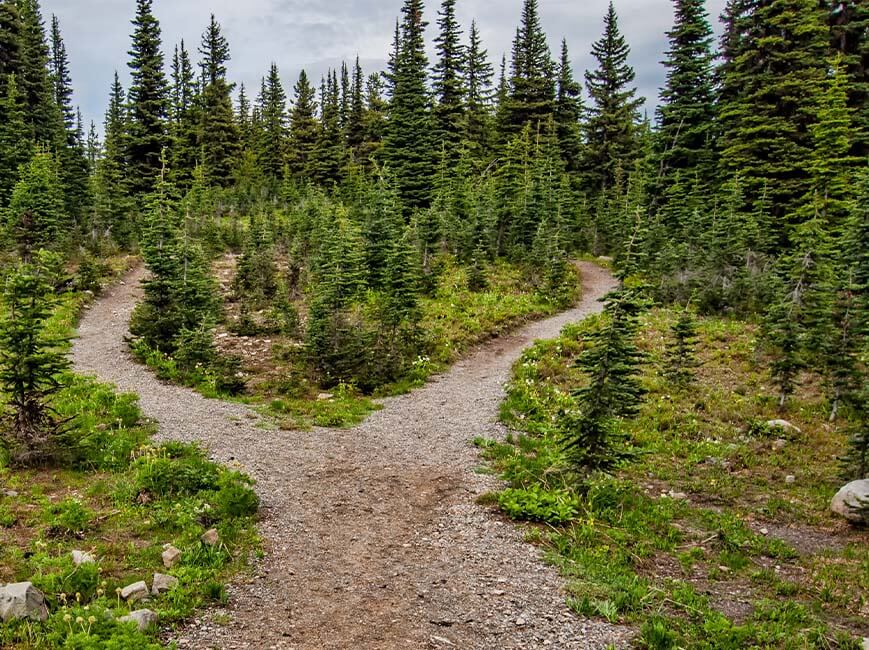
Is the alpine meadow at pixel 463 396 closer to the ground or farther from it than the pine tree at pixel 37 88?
closer to the ground

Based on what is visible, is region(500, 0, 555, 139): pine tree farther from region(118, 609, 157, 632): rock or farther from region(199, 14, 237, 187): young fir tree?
region(118, 609, 157, 632): rock

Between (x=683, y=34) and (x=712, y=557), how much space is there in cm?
3913

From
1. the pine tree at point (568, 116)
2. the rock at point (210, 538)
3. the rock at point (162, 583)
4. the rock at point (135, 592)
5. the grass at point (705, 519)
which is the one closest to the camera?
the rock at point (135, 592)

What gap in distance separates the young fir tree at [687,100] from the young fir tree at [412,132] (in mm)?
16265

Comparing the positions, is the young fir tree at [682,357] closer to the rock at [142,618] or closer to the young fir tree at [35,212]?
the rock at [142,618]

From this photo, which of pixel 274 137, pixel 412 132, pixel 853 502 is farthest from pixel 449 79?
pixel 853 502

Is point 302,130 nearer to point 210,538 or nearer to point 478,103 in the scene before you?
point 478,103

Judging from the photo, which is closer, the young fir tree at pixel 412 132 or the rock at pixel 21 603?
the rock at pixel 21 603

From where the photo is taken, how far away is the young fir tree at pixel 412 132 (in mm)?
40000

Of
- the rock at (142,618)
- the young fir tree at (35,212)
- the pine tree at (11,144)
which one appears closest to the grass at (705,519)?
the rock at (142,618)

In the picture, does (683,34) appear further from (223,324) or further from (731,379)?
(223,324)

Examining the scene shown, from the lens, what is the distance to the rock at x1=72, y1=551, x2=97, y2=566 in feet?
24.0

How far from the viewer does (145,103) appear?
4366 cm

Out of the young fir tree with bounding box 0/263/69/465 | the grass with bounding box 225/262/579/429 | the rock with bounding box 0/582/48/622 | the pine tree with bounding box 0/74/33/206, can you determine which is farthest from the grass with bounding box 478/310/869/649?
the pine tree with bounding box 0/74/33/206
